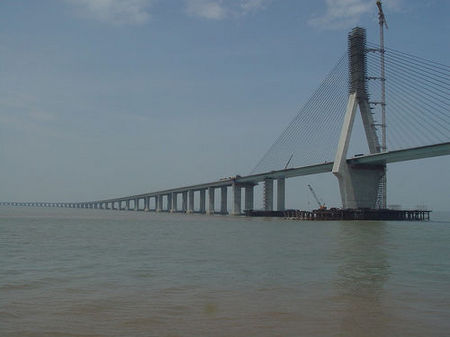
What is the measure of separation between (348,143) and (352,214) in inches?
412

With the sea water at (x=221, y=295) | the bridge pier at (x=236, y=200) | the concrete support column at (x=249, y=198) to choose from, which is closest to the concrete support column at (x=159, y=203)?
the concrete support column at (x=249, y=198)

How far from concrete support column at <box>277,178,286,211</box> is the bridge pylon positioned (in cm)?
2251

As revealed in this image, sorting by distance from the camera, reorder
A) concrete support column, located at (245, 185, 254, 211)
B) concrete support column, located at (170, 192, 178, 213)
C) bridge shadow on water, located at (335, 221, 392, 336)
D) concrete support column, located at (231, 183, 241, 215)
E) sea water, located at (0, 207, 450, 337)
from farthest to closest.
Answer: concrete support column, located at (170, 192, 178, 213), concrete support column, located at (245, 185, 254, 211), concrete support column, located at (231, 183, 241, 215), bridge shadow on water, located at (335, 221, 392, 336), sea water, located at (0, 207, 450, 337)

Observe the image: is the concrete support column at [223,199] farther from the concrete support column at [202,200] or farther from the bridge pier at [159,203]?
the bridge pier at [159,203]

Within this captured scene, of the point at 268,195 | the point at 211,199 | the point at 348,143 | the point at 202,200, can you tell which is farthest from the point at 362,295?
the point at 202,200

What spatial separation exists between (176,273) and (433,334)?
8399 millimetres

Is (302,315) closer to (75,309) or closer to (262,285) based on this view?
(262,285)

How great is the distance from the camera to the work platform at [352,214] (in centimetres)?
6278

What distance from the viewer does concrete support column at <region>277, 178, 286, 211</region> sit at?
3349 inches

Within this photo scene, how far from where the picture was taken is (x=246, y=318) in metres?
8.55

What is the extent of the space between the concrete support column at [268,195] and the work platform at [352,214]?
1691mm

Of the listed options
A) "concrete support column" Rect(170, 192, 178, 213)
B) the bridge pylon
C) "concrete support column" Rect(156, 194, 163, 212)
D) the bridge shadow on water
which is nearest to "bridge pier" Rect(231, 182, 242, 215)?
the bridge pylon

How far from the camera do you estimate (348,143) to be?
59250 millimetres

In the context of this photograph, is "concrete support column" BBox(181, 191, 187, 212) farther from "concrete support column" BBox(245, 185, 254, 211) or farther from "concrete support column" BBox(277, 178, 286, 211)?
"concrete support column" BBox(277, 178, 286, 211)
